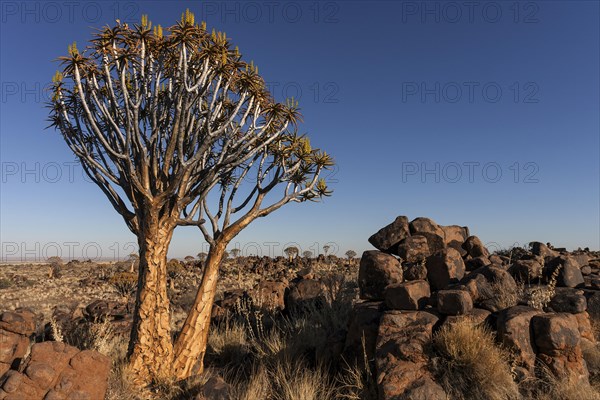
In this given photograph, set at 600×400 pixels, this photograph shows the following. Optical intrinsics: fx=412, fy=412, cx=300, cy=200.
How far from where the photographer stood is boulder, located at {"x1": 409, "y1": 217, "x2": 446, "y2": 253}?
8.70m

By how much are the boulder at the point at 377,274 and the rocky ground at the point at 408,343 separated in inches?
0.8

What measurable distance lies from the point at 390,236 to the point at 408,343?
11.4ft

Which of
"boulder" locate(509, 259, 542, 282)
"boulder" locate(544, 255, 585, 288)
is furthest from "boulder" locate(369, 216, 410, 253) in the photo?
"boulder" locate(544, 255, 585, 288)

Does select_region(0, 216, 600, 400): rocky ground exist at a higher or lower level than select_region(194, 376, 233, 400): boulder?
higher

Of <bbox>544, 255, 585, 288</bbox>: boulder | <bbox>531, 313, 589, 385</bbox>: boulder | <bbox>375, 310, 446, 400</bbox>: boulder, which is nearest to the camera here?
<bbox>375, 310, 446, 400</bbox>: boulder

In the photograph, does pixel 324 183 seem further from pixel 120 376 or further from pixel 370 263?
pixel 120 376

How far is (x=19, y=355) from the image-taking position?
6.21 meters

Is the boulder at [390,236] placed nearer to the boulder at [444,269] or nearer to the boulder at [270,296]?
the boulder at [444,269]

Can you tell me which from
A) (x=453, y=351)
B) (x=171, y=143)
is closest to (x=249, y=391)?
(x=453, y=351)

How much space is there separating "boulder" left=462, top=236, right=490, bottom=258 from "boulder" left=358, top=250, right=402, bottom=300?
7.61ft

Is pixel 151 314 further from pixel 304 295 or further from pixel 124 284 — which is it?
pixel 124 284

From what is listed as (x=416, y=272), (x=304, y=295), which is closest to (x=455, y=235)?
(x=416, y=272)

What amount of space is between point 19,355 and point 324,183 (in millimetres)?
6479

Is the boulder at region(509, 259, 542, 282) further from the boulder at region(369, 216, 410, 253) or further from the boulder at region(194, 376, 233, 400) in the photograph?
the boulder at region(194, 376, 233, 400)
